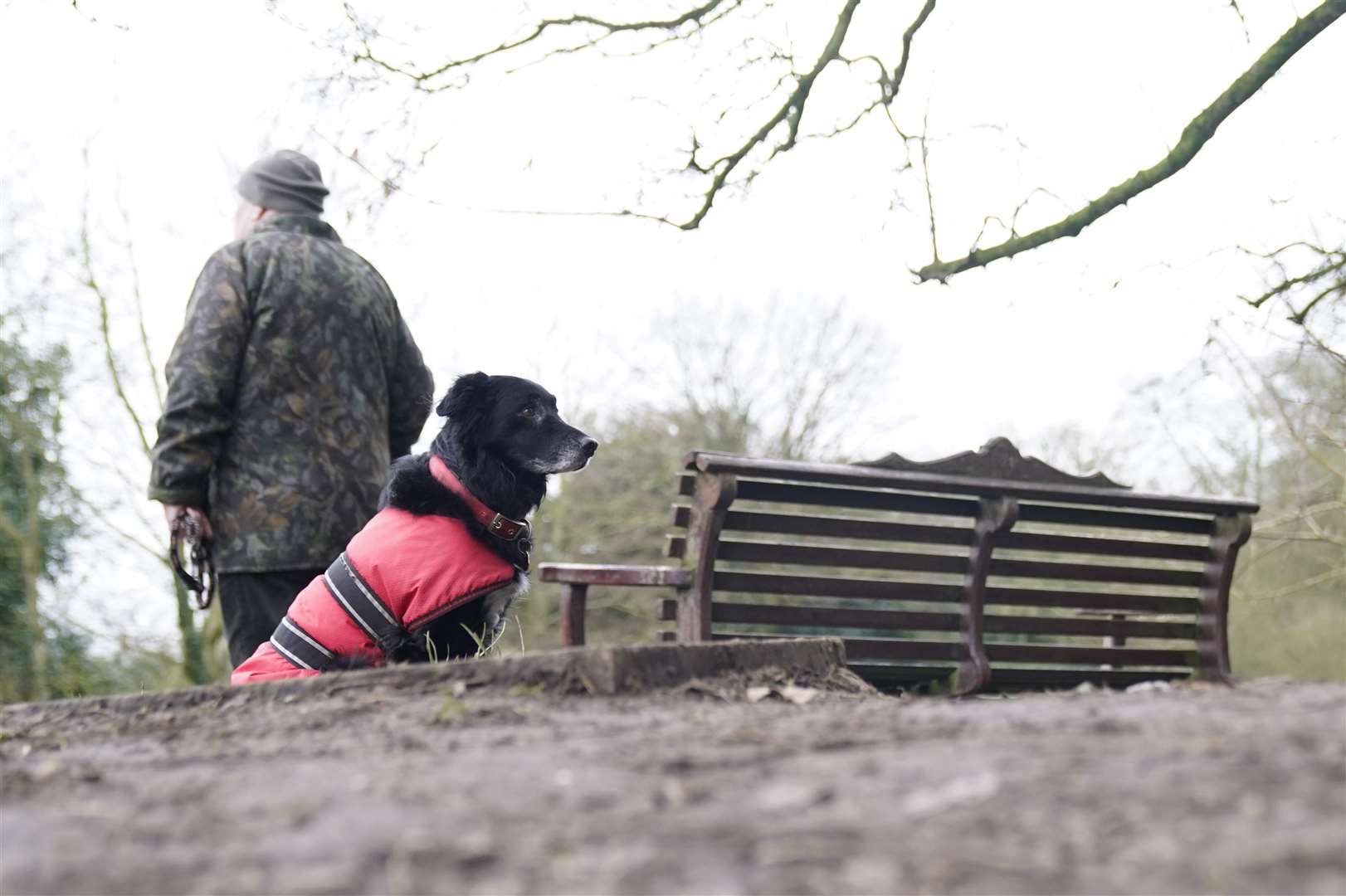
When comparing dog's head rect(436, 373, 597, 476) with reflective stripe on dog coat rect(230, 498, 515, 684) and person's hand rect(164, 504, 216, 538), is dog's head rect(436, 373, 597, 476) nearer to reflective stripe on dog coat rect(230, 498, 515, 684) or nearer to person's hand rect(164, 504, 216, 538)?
reflective stripe on dog coat rect(230, 498, 515, 684)

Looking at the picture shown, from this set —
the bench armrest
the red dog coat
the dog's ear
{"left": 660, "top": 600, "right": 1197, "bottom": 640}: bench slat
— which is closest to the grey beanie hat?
the dog's ear

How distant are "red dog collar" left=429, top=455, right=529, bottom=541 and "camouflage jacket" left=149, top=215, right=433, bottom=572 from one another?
61cm

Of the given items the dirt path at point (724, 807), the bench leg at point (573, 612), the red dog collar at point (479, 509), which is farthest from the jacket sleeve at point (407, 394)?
the dirt path at point (724, 807)

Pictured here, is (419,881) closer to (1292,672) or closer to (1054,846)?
(1054,846)

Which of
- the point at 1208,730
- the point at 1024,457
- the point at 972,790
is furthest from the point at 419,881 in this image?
the point at 1024,457

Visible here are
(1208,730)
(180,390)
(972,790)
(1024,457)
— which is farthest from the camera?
(1024,457)

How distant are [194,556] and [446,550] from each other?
119 centimetres

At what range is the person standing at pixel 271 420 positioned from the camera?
4516 millimetres

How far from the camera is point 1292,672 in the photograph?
14.5 metres

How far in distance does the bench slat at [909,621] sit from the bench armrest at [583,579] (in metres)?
0.24

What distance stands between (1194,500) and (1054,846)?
199 inches

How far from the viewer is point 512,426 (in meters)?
4.75

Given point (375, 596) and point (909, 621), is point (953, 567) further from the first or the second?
point (375, 596)

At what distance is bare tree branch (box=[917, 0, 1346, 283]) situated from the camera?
5676mm
